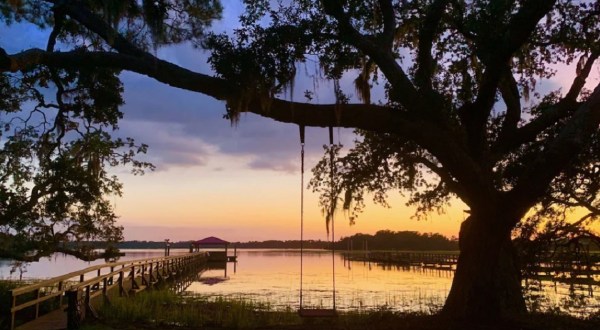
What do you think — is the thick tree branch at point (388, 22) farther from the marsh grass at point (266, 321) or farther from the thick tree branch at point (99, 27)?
the marsh grass at point (266, 321)

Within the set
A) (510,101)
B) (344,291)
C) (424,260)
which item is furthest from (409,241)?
(510,101)

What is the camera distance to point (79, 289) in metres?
11.4

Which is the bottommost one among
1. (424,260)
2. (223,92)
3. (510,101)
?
(424,260)

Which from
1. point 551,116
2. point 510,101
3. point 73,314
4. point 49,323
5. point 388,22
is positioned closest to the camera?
point 73,314

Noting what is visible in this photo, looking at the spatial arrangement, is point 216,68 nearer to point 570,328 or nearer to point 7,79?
point 7,79

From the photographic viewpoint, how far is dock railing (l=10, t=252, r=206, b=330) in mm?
10406

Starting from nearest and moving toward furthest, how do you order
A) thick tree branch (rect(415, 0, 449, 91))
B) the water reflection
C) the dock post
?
the dock post → thick tree branch (rect(415, 0, 449, 91)) → the water reflection

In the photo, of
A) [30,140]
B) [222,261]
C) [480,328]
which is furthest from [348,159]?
[222,261]

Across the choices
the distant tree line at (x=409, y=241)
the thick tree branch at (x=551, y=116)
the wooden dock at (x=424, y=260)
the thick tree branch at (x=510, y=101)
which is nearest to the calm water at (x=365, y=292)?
the wooden dock at (x=424, y=260)

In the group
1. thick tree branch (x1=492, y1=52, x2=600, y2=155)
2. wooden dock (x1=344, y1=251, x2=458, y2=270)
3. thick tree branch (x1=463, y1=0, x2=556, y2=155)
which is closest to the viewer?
thick tree branch (x1=463, y1=0, x2=556, y2=155)

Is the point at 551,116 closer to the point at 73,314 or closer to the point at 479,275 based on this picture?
the point at 479,275

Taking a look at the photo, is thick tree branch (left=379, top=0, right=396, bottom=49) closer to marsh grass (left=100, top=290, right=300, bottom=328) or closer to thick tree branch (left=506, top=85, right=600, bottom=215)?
thick tree branch (left=506, top=85, right=600, bottom=215)

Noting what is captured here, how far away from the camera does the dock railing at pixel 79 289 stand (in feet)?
34.1

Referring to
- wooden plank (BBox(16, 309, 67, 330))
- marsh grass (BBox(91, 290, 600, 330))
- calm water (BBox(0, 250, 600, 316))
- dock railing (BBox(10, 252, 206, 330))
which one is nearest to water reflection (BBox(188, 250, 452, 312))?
calm water (BBox(0, 250, 600, 316))
